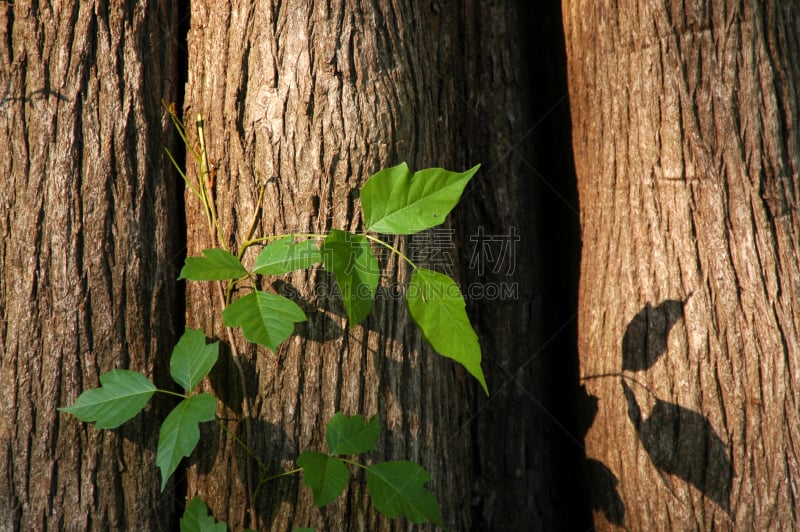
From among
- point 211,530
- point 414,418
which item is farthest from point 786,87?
point 211,530

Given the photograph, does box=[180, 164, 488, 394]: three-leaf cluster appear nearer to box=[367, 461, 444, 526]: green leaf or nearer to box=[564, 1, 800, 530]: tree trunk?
box=[367, 461, 444, 526]: green leaf

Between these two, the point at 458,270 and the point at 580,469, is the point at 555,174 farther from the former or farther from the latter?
the point at 580,469

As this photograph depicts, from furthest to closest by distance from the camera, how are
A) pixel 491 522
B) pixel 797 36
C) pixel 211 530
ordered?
pixel 491 522, pixel 797 36, pixel 211 530

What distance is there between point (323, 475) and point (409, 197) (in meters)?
0.69

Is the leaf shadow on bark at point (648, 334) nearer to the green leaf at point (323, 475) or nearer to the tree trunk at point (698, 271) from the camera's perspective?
the tree trunk at point (698, 271)

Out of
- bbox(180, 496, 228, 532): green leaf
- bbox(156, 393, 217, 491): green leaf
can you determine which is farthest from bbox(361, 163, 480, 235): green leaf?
bbox(180, 496, 228, 532): green leaf

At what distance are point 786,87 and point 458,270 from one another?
3.51ft

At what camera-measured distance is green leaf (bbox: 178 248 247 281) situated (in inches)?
54.3

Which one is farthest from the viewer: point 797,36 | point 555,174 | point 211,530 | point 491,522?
point 555,174

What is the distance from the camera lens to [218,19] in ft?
5.41

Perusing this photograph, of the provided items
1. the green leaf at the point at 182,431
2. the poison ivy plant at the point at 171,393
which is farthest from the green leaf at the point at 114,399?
the green leaf at the point at 182,431

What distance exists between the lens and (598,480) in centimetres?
180

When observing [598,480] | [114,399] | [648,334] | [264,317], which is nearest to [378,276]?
[264,317]

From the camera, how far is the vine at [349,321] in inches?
53.2
